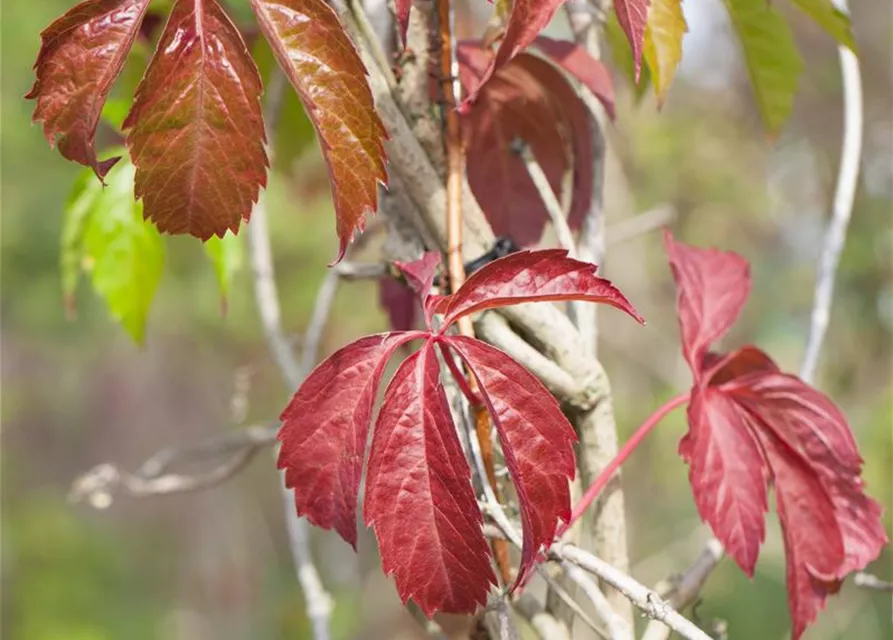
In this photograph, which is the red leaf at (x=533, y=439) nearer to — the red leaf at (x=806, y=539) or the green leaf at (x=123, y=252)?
the red leaf at (x=806, y=539)

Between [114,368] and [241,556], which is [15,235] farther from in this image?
[114,368]

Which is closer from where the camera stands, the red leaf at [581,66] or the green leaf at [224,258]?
the red leaf at [581,66]

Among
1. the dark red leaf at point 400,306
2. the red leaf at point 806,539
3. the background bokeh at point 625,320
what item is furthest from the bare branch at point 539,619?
the background bokeh at point 625,320

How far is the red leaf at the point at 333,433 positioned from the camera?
407 mm

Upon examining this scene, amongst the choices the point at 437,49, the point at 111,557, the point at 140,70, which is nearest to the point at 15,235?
the point at 111,557

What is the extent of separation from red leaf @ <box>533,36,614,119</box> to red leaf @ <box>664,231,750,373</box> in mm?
105

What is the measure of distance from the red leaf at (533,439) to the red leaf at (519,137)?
0.23 metres

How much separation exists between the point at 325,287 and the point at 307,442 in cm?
52

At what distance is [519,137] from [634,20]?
235 mm

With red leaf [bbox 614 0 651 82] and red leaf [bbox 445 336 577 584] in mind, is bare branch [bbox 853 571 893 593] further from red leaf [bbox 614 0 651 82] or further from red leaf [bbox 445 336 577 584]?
red leaf [bbox 614 0 651 82]

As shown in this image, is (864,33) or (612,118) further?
(864,33)

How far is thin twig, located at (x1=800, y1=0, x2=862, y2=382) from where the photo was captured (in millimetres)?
741

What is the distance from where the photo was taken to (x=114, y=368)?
7676mm

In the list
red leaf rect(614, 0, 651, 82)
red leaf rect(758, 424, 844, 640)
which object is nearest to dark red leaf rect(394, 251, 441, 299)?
red leaf rect(614, 0, 651, 82)
